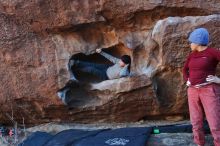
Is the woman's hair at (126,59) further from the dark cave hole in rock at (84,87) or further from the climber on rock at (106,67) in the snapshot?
the dark cave hole in rock at (84,87)

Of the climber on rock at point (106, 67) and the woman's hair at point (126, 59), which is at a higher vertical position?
the woman's hair at point (126, 59)

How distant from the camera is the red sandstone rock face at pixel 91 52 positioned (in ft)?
16.0

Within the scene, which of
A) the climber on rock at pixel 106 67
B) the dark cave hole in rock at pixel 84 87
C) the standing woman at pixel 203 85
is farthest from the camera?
the dark cave hole in rock at pixel 84 87

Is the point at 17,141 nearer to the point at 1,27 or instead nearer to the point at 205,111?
the point at 1,27

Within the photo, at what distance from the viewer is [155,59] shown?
16.2ft

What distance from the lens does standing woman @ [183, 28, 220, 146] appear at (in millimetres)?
3961

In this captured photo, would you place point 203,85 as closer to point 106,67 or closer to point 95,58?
point 106,67

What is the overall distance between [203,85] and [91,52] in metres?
1.62

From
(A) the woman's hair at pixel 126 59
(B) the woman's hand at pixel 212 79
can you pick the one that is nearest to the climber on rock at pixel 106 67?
(A) the woman's hair at pixel 126 59

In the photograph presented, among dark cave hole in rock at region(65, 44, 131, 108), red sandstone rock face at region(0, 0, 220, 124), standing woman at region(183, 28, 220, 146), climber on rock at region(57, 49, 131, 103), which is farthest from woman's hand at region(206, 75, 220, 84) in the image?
dark cave hole in rock at region(65, 44, 131, 108)

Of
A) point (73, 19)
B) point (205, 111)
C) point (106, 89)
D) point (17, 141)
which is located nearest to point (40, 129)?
point (17, 141)

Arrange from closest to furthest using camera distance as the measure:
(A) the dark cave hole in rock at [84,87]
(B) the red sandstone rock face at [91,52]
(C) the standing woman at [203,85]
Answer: (C) the standing woman at [203,85] < (B) the red sandstone rock face at [91,52] < (A) the dark cave hole in rock at [84,87]

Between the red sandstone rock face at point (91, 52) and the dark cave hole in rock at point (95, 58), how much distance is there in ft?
0.08

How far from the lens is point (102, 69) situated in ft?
17.4
